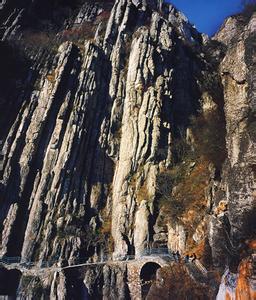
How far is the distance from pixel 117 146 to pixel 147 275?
45.5ft

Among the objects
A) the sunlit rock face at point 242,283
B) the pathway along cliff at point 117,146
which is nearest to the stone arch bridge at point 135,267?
the pathway along cliff at point 117,146

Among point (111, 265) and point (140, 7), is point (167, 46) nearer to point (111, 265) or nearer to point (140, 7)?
point (140, 7)

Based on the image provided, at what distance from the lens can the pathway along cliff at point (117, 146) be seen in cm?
2639

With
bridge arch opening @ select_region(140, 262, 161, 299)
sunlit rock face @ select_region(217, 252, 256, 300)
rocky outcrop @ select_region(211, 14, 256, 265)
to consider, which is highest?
rocky outcrop @ select_region(211, 14, 256, 265)

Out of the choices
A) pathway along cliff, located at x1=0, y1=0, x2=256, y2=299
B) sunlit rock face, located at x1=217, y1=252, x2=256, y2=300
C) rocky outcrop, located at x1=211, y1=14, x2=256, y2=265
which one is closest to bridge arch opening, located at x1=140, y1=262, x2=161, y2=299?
pathway along cliff, located at x1=0, y1=0, x2=256, y2=299

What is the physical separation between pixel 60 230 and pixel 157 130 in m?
13.4

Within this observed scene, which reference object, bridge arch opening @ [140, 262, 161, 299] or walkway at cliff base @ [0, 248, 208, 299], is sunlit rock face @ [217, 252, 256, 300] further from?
bridge arch opening @ [140, 262, 161, 299]

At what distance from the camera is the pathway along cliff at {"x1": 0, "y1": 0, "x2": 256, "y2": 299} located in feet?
86.6

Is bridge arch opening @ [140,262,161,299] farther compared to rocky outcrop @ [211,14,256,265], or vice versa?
bridge arch opening @ [140,262,161,299]

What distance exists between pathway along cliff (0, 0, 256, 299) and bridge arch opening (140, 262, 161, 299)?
0.64m

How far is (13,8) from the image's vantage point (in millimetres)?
49594

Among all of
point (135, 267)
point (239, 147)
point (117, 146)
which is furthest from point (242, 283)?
point (117, 146)

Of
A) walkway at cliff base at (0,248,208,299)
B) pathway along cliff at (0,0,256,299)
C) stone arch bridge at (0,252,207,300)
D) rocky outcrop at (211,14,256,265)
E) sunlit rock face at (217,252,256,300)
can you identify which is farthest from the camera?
walkway at cliff base at (0,248,208,299)

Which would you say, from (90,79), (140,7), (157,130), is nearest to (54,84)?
(90,79)
